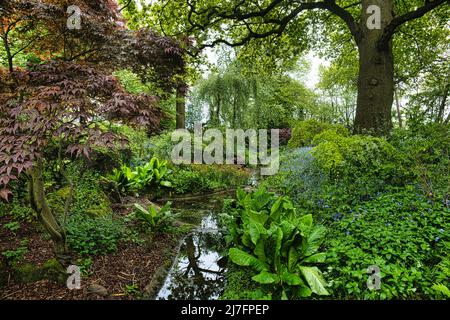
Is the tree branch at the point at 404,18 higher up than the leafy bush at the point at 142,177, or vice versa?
the tree branch at the point at 404,18

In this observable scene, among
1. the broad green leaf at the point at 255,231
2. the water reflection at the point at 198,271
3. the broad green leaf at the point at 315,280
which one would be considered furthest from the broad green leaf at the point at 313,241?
the water reflection at the point at 198,271

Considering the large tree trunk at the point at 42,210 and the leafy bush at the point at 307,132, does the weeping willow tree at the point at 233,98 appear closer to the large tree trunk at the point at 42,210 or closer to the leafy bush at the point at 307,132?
the leafy bush at the point at 307,132

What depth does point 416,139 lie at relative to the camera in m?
4.28

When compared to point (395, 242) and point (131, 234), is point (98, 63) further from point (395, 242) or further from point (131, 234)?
point (395, 242)

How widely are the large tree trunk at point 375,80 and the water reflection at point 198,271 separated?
4.06 meters

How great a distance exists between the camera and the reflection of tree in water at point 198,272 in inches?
121

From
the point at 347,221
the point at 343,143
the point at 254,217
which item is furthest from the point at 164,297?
the point at 343,143

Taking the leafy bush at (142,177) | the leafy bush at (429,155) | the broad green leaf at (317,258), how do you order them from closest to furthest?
the broad green leaf at (317,258) → the leafy bush at (429,155) → the leafy bush at (142,177)

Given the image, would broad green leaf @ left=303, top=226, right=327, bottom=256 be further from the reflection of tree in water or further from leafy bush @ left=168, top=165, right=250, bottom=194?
leafy bush @ left=168, top=165, right=250, bottom=194

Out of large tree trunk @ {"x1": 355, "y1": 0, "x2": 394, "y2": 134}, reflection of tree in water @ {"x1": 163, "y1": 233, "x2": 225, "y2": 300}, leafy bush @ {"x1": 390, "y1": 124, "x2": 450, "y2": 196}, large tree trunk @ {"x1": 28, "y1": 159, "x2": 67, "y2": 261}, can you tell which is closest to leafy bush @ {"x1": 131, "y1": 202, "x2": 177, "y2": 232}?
reflection of tree in water @ {"x1": 163, "y1": 233, "x2": 225, "y2": 300}

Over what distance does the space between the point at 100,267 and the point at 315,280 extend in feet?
7.72

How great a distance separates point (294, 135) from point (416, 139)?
436cm

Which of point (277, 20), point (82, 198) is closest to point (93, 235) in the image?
point (82, 198)

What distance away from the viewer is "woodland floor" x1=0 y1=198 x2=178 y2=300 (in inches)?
107
